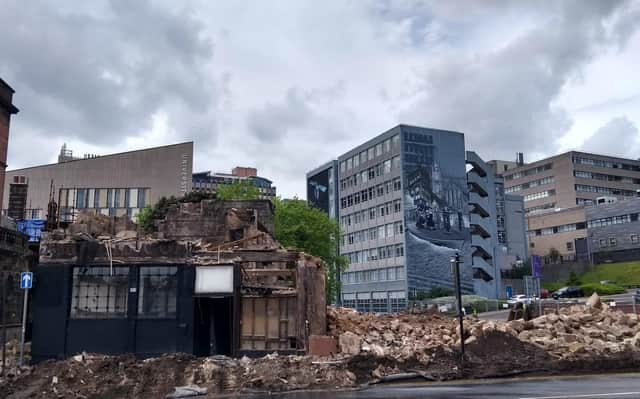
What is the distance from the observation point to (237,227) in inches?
1331

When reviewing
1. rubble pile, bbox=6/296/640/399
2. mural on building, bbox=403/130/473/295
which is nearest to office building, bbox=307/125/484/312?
mural on building, bbox=403/130/473/295

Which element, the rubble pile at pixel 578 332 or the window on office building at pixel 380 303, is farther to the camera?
the window on office building at pixel 380 303

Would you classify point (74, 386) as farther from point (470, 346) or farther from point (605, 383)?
point (605, 383)

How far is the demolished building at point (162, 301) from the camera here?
21172mm

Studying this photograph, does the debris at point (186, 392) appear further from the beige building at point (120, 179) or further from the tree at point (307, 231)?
the beige building at point (120, 179)

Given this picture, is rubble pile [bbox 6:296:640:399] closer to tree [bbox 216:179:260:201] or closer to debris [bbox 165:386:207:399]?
debris [bbox 165:386:207:399]

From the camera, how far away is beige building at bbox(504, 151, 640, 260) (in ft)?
358

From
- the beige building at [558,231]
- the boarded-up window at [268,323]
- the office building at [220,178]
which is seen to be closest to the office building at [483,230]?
the beige building at [558,231]

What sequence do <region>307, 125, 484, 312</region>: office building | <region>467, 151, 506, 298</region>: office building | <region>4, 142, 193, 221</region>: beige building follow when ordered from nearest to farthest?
<region>307, 125, 484, 312</region>: office building
<region>467, 151, 506, 298</region>: office building
<region>4, 142, 193, 221</region>: beige building

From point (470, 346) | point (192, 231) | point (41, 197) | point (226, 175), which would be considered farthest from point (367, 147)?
point (226, 175)

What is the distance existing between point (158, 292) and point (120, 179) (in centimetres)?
7114

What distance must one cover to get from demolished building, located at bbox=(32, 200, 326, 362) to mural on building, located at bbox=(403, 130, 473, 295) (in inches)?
2461

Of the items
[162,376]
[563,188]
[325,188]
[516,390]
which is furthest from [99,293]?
[563,188]

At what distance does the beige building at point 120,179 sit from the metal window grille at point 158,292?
67.0 metres
